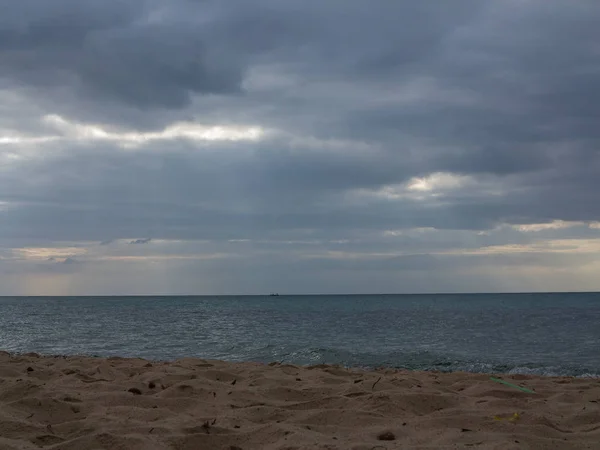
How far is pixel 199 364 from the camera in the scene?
813 centimetres

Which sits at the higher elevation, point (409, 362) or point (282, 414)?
point (282, 414)

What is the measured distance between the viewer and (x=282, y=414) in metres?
4.47

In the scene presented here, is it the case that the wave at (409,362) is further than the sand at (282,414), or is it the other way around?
the wave at (409,362)

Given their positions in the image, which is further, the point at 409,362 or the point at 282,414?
the point at 409,362

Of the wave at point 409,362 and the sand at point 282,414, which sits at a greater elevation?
the sand at point 282,414

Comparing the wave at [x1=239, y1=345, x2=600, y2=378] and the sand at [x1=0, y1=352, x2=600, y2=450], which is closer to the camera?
the sand at [x1=0, y1=352, x2=600, y2=450]

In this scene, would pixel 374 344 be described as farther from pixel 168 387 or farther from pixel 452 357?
pixel 168 387

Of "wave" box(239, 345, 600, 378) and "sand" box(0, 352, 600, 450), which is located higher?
"sand" box(0, 352, 600, 450)

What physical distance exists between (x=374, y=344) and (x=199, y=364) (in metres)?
13.1

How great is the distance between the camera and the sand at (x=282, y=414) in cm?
360

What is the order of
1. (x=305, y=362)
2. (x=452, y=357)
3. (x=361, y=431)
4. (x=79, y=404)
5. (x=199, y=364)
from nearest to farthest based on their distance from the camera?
(x=361, y=431) < (x=79, y=404) < (x=199, y=364) < (x=305, y=362) < (x=452, y=357)

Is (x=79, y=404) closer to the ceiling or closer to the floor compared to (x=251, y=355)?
closer to the ceiling

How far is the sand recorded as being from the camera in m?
3.60

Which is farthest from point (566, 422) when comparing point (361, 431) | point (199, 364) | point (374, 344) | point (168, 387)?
point (374, 344)
